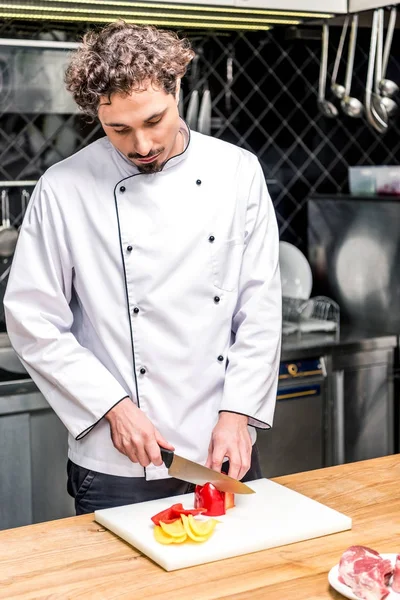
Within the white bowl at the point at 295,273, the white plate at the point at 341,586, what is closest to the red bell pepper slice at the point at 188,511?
the white plate at the point at 341,586

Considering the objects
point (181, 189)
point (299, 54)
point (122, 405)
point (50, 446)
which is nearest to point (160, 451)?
point (122, 405)

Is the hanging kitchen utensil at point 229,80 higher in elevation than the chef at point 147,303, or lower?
higher

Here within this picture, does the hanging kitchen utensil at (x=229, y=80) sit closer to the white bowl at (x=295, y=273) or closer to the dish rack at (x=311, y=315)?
the white bowl at (x=295, y=273)

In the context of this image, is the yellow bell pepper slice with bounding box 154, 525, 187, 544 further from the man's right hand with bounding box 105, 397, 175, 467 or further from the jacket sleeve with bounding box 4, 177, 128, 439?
the jacket sleeve with bounding box 4, 177, 128, 439

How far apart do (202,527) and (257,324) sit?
0.50 metres

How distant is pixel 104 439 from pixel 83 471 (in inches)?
3.9

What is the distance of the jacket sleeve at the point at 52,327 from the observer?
1.58 metres

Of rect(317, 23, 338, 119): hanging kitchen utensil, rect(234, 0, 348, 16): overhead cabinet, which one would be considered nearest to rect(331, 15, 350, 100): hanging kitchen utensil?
rect(317, 23, 338, 119): hanging kitchen utensil

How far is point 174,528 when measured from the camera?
1316mm

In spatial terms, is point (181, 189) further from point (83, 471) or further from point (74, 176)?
point (83, 471)

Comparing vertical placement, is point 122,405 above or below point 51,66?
below

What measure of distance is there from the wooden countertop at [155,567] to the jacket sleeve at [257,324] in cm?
27

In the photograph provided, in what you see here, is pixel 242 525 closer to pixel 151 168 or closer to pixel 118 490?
pixel 118 490

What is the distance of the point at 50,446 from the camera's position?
2.59 metres
